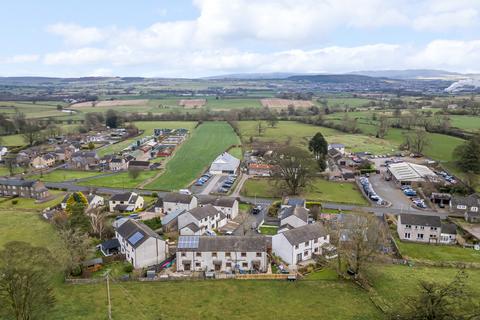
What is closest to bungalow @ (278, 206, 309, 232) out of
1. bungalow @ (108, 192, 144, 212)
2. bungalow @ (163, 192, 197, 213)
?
bungalow @ (163, 192, 197, 213)

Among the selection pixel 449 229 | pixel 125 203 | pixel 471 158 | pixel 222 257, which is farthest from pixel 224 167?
pixel 471 158

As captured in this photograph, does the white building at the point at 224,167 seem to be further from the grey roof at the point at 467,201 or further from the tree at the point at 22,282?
the tree at the point at 22,282

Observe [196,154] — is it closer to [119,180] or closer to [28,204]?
[119,180]

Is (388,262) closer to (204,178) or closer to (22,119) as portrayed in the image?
(204,178)

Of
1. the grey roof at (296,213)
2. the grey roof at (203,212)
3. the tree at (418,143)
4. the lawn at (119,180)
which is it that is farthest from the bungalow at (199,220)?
the tree at (418,143)

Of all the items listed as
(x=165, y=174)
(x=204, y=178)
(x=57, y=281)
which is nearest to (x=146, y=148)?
(x=165, y=174)

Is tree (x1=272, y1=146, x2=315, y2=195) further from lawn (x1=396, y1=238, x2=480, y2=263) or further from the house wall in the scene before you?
the house wall

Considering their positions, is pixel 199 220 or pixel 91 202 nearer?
pixel 199 220
